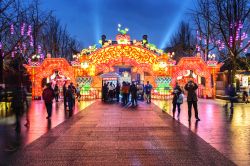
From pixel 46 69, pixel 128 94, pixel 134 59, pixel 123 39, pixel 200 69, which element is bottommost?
pixel 128 94

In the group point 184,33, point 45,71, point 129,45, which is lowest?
point 45,71

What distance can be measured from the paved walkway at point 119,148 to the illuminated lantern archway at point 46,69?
70.0 feet

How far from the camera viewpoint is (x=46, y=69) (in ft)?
114

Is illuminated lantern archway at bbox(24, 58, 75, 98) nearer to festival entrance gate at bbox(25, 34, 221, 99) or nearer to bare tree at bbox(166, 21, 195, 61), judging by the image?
festival entrance gate at bbox(25, 34, 221, 99)

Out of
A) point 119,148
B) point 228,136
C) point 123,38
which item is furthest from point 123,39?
point 119,148

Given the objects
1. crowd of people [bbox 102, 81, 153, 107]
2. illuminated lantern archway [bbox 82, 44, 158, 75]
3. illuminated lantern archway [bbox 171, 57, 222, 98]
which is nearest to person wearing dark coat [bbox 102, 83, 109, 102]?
crowd of people [bbox 102, 81, 153, 107]

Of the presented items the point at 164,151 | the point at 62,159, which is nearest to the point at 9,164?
the point at 62,159

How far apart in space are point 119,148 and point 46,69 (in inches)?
1034

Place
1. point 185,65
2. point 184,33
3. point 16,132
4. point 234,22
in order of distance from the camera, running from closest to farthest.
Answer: point 16,132 → point 234,22 → point 185,65 → point 184,33

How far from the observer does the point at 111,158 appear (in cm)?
827

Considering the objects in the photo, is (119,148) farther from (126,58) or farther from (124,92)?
(126,58)

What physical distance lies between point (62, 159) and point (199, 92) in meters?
29.8

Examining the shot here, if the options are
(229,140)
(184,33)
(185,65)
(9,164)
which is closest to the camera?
(9,164)

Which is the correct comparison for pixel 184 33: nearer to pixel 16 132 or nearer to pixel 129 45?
pixel 129 45
